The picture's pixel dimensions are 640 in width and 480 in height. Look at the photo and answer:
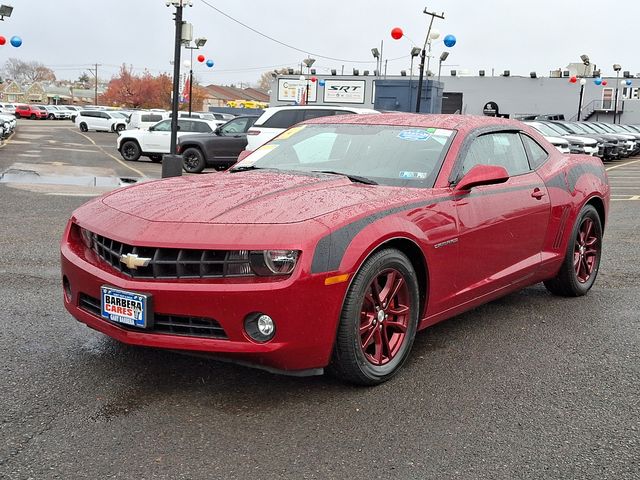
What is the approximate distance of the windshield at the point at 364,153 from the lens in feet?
14.4

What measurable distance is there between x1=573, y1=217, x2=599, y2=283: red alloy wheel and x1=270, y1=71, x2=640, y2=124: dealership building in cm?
4945

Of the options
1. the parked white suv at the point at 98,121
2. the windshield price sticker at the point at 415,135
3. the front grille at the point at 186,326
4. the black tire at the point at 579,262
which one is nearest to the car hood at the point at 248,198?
the front grille at the point at 186,326

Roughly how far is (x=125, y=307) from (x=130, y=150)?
20341mm

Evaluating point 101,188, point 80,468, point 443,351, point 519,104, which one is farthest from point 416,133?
A: point 519,104

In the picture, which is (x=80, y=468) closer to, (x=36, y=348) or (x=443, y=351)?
(x=36, y=348)

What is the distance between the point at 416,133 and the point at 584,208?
5.97ft

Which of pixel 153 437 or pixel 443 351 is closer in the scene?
pixel 153 437

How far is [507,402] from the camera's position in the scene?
3.60m

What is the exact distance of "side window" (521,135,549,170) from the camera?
530 centimetres

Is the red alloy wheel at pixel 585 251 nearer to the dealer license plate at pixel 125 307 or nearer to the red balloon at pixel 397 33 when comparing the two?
the dealer license plate at pixel 125 307

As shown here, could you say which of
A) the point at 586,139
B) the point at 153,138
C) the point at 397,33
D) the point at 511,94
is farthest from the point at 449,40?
the point at 511,94

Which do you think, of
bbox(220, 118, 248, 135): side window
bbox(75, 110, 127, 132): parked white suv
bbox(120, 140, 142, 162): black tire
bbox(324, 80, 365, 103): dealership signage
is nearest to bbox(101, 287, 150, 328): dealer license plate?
bbox(220, 118, 248, 135): side window

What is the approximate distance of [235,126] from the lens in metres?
19.9

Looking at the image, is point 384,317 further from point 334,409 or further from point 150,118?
point 150,118
